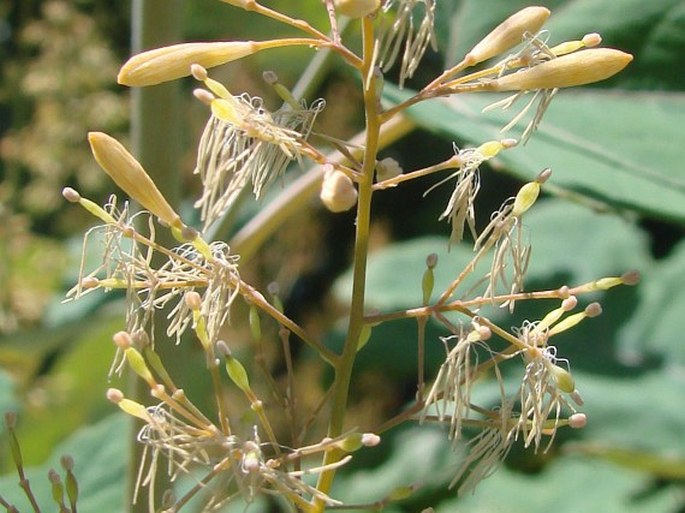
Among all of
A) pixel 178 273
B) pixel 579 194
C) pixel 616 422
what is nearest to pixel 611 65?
pixel 178 273

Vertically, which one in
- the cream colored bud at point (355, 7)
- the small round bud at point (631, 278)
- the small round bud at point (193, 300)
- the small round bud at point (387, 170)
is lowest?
the small round bud at point (631, 278)

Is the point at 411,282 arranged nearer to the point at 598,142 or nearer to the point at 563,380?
the point at 598,142

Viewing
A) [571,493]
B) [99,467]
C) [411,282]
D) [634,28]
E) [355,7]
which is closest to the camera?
[355,7]

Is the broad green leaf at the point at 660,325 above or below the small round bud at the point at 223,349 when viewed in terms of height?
below

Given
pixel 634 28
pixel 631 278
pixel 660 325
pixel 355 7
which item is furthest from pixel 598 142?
pixel 660 325

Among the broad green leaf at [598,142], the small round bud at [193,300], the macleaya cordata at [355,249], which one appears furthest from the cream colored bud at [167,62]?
the broad green leaf at [598,142]

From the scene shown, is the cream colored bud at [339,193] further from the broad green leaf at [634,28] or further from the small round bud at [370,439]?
the broad green leaf at [634,28]

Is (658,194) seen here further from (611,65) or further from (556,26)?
(611,65)
